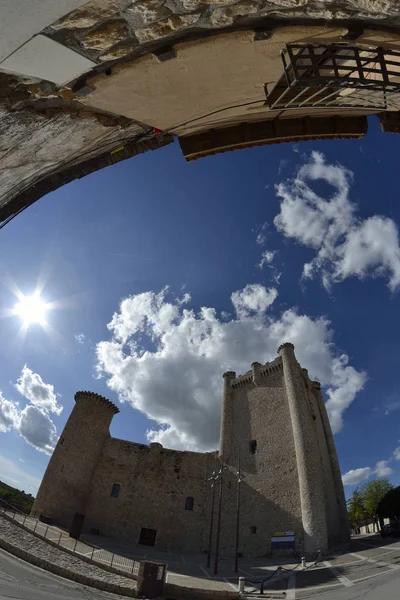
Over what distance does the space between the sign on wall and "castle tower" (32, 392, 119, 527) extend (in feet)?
46.2

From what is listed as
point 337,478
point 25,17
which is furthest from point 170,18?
point 337,478

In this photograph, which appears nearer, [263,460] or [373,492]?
[263,460]

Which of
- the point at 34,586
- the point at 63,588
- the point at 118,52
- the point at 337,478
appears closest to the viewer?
the point at 118,52

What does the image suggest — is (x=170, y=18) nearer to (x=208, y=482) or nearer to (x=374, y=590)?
(x=374, y=590)

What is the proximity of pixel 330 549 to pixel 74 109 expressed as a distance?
28813 millimetres

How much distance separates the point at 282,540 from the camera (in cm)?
2327

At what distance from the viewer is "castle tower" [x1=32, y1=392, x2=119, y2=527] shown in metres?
22.6

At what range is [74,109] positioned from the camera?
9.80 ft

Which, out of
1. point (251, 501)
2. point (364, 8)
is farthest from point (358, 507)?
point (364, 8)

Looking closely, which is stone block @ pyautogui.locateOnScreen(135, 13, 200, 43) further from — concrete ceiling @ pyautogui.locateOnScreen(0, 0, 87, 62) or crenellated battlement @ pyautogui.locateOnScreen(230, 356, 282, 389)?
crenellated battlement @ pyautogui.locateOnScreen(230, 356, 282, 389)

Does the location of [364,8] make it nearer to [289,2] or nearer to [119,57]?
[289,2]

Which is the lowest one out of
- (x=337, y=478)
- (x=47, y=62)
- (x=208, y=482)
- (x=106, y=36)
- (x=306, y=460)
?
(x=47, y=62)

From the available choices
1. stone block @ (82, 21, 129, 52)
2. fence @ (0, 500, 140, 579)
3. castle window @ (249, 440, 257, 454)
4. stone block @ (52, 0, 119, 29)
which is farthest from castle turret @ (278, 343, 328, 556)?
stone block @ (52, 0, 119, 29)

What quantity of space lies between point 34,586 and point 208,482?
21351 millimetres
